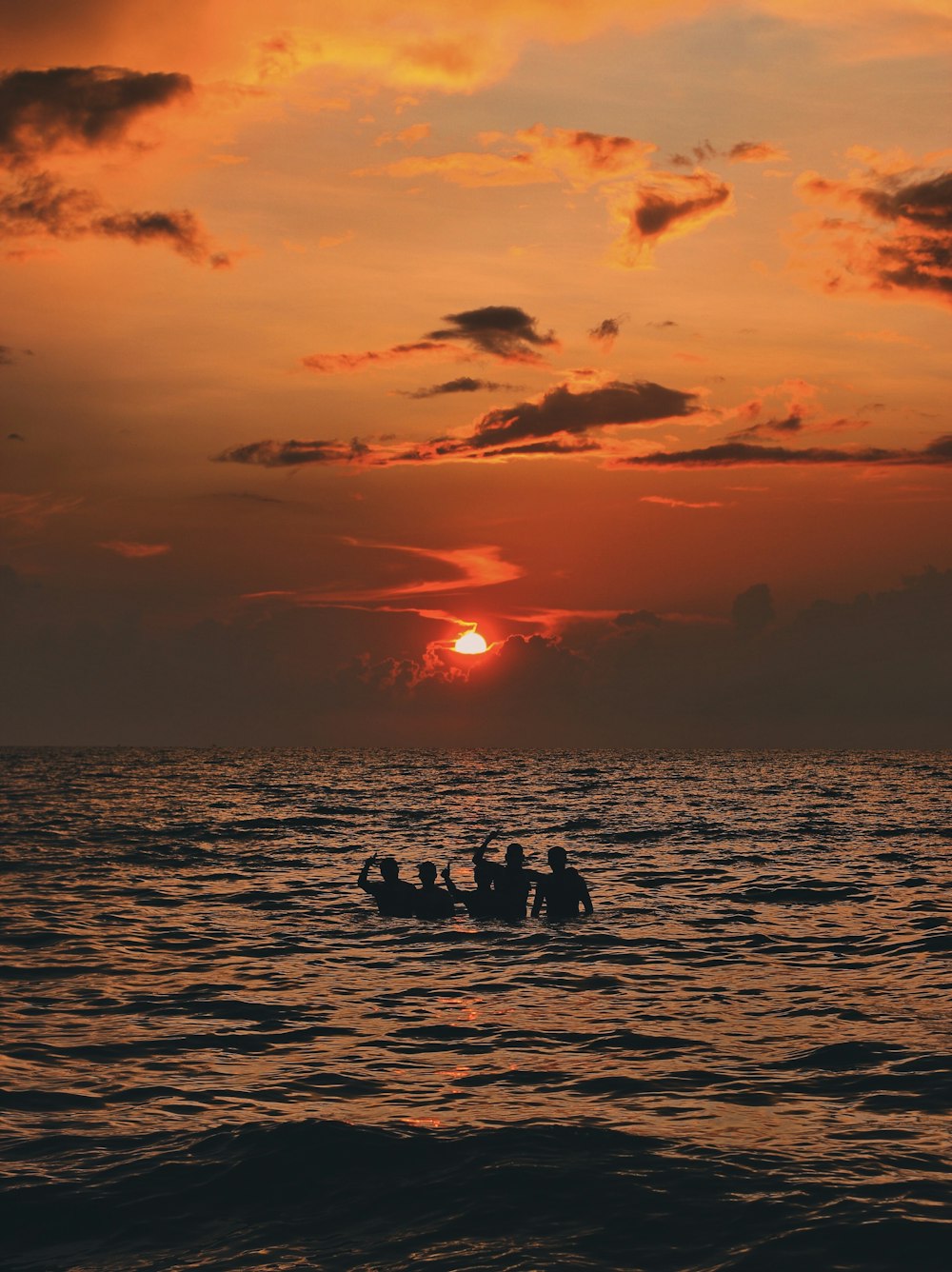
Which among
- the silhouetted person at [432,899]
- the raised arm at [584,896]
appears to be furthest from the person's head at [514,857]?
the silhouetted person at [432,899]

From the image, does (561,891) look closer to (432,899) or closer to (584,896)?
(584,896)

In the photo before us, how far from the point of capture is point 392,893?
27.9 meters

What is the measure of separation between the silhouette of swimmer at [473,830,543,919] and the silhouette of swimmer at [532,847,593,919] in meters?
0.28

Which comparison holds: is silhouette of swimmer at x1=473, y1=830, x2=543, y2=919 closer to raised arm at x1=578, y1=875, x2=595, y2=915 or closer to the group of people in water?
the group of people in water

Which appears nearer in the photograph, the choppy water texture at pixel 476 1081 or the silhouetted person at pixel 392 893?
the choppy water texture at pixel 476 1081

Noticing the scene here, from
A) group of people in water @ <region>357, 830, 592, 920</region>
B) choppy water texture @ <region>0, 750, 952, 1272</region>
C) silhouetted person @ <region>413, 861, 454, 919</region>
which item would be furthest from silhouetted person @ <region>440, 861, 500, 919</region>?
choppy water texture @ <region>0, 750, 952, 1272</region>

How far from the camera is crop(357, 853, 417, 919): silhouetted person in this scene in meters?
27.7

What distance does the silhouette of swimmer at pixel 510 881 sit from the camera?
88.7ft

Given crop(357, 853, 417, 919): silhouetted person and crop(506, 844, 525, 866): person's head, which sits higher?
crop(506, 844, 525, 866): person's head

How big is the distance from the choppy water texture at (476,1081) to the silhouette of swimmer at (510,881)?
0.73 metres

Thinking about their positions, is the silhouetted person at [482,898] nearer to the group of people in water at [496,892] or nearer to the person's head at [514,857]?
the group of people in water at [496,892]

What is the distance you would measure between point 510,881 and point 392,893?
2.95 meters

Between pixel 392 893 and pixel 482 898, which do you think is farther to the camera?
pixel 392 893

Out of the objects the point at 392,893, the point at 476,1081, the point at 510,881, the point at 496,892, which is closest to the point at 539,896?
the point at 510,881
